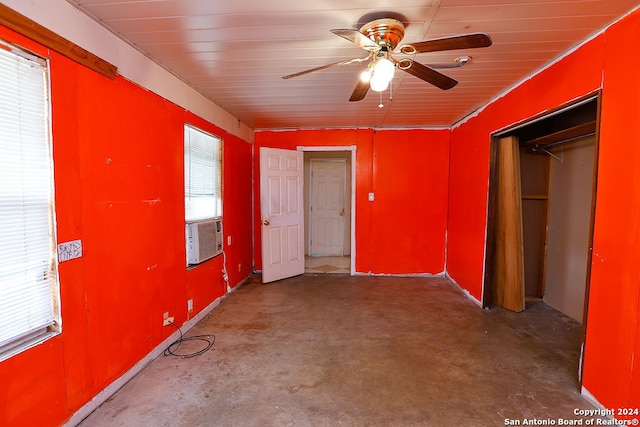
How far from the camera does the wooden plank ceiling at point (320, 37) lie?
1.67 m

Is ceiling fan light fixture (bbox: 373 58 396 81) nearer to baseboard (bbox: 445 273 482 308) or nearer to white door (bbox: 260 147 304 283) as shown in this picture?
white door (bbox: 260 147 304 283)

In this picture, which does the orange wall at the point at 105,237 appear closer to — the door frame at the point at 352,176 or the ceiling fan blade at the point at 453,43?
the ceiling fan blade at the point at 453,43

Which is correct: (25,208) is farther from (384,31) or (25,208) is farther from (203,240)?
(384,31)

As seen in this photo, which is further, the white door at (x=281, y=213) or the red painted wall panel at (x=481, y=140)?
the white door at (x=281, y=213)

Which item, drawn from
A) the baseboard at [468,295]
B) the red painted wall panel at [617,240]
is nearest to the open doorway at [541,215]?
the baseboard at [468,295]

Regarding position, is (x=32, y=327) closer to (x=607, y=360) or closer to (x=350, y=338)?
(x=350, y=338)

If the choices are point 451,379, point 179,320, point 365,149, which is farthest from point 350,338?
point 365,149

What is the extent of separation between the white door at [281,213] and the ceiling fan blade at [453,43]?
9.54 feet

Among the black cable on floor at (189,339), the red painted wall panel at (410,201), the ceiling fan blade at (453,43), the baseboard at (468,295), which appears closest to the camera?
the ceiling fan blade at (453,43)

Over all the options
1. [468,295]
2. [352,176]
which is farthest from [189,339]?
[468,295]

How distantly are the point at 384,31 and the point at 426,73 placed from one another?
38 centimetres

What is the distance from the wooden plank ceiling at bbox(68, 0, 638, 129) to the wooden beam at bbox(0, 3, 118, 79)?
0.84 feet

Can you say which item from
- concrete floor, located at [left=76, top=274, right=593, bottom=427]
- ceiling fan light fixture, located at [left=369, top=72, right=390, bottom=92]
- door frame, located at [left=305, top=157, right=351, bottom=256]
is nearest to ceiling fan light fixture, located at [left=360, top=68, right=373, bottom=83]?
ceiling fan light fixture, located at [left=369, top=72, right=390, bottom=92]

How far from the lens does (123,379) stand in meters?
2.04
